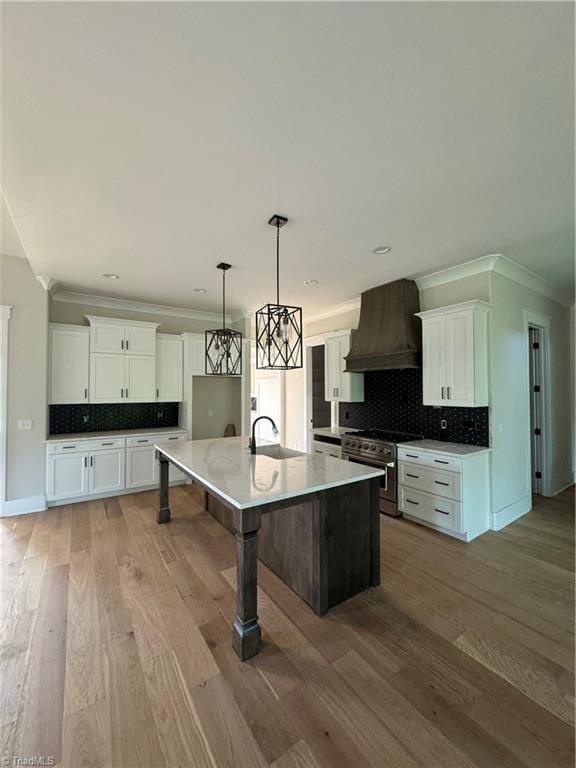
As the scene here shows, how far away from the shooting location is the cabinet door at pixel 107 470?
14.1 feet

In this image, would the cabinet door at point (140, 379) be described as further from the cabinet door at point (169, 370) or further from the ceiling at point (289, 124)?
the ceiling at point (289, 124)

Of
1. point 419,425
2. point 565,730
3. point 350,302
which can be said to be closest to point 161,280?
point 350,302

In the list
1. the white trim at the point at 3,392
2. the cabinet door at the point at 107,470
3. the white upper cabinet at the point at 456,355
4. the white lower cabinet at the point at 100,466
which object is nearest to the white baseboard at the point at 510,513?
the white upper cabinet at the point at 456,355

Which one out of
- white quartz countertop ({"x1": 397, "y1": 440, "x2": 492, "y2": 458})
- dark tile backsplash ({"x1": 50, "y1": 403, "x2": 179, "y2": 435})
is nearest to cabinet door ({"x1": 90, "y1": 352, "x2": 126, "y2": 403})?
dark tile backsplash ({"x1": 50, "y1": 403, "x2": 179, "y2": 435})

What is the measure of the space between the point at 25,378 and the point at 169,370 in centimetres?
181

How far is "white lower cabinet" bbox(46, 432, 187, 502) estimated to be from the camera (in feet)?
13.4

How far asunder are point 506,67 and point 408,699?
2.89m

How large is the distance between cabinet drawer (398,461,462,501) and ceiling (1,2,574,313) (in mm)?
2280

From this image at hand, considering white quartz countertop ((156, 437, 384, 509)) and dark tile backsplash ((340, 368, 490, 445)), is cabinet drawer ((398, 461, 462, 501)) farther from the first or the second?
white quartz countertop ((156, 437, 384, 509))

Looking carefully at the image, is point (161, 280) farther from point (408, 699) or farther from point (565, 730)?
point (565, 730)

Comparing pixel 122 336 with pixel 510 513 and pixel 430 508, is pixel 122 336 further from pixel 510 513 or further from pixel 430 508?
pixel 510 513

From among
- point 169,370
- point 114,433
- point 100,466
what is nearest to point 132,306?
point 169,370

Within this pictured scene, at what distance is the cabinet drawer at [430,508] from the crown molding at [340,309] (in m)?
2.78

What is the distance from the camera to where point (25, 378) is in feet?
12.9
